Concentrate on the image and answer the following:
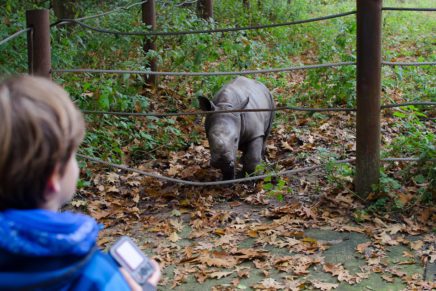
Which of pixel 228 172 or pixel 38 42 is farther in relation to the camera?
pixel 228 172

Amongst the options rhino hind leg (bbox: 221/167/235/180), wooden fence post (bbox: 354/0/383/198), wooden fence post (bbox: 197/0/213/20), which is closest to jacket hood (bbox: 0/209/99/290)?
wooden fence post (bbox: 354/0/383/198)

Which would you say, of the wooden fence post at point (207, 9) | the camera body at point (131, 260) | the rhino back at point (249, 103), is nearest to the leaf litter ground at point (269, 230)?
the rhino back at point (249, 103)

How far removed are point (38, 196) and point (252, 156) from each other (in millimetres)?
4989

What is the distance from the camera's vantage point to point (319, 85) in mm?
8055

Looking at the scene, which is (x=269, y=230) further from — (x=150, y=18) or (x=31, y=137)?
(x=150, y=18)

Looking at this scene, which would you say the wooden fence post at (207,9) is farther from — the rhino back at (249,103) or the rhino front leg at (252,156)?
the rhino front leg at (252,156)

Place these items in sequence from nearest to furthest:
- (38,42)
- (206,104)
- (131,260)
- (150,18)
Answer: (131,260)
(38,42)
(206,104)
(150,18)

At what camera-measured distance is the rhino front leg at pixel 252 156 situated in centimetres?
632

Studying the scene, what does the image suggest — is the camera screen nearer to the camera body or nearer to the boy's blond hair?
the camera body

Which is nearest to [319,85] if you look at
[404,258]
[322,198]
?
[322,198]

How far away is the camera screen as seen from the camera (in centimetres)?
153

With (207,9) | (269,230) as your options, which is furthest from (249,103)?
(207,9)

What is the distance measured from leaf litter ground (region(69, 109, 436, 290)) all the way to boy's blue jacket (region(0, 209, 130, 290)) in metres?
2.48

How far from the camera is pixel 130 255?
155cm
